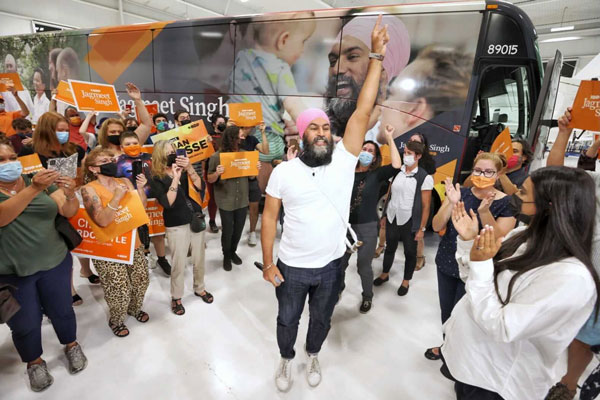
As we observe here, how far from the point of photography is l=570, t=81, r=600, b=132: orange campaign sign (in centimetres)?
220

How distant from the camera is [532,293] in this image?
3.46ft


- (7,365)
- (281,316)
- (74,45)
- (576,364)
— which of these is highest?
(74,45)

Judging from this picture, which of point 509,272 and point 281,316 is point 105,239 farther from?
point 509,272

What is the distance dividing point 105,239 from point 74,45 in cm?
613

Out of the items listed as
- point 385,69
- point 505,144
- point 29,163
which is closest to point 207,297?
point 29,163

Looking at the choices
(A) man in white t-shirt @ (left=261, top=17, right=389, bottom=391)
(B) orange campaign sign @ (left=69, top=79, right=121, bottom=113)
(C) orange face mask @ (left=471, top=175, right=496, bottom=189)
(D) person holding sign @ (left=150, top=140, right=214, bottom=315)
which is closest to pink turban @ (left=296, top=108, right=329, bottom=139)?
(A) man in white t-shirt @ (left=261, top=17, right=389, bottom=391)

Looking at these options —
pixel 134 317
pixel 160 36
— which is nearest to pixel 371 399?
pixel 134 317

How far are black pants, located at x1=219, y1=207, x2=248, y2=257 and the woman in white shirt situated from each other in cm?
272

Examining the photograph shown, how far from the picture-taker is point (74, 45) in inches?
243

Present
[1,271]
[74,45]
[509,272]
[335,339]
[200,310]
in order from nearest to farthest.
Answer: [509,272], [1,271], [335,339], [200,310], [74,45]

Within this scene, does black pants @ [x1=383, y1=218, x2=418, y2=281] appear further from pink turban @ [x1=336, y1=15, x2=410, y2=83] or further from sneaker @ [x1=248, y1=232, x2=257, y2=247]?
pink turban @ [x1=336, y1=15, x2=410, y2=83]

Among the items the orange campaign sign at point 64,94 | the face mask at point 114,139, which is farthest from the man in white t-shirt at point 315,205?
the orange campaign sign at point 64,94

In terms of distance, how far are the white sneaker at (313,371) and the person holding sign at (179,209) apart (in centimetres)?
133

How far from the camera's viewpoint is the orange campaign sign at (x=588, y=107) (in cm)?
220
